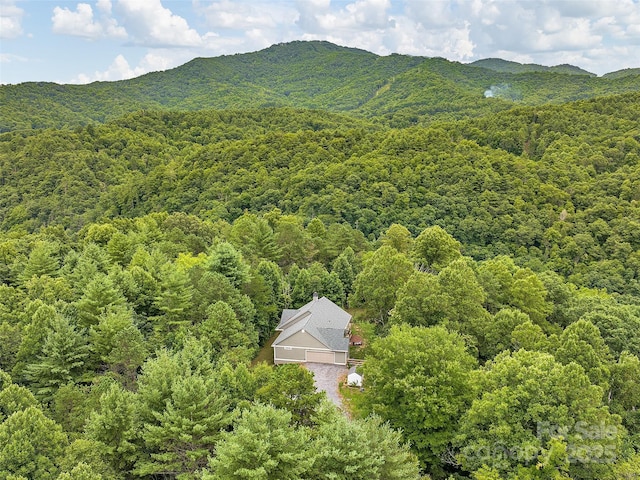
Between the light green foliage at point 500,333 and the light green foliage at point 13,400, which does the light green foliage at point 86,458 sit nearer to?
the light green foliage at point 13,400

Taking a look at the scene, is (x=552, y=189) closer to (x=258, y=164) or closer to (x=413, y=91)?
(x=258, y=164)

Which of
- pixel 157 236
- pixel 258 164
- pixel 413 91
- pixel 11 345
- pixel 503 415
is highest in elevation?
pixel 413 91

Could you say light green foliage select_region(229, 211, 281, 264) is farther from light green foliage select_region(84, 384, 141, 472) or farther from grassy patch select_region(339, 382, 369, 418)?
light green foliage select_region(84, 384, 141, 472)

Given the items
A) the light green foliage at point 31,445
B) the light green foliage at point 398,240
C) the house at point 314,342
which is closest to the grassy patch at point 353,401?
the house at point 314,342

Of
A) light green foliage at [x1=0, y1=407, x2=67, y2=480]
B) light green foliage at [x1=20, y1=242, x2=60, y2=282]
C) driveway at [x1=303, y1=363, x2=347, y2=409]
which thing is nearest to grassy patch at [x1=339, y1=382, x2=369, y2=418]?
driveway at [x1=303, y1=363, x2=347, y2=409]

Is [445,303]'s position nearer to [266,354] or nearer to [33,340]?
[266,354]

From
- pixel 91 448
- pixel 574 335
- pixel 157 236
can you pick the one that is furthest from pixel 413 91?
pixel 91 448
